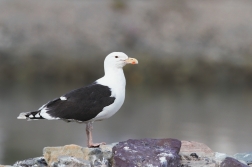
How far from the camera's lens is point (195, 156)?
24.0 ft

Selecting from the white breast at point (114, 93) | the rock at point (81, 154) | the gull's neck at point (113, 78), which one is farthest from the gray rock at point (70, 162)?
the gull's neck at point (113, 78)

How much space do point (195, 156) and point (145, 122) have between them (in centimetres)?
876

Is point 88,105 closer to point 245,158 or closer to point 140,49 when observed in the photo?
point 245,158

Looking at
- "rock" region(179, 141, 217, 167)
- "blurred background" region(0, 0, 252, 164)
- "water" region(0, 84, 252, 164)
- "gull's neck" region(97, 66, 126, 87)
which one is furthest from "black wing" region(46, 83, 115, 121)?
"blurred background" region(0, 0, 252, 164)

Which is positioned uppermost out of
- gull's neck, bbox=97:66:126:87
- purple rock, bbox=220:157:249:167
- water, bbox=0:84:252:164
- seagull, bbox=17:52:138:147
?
water, bbox=0:84:252:164

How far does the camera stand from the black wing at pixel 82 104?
7.70 m

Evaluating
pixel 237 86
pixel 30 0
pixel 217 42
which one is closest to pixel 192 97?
pixel 237 86

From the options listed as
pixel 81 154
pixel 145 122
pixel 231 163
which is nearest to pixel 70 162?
pixel 81 154

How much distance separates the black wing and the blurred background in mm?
9985

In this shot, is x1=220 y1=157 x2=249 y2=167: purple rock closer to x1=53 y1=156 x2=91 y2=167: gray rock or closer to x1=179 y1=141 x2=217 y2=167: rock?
x1=179 y1=141 x2=217 y2=167: rock

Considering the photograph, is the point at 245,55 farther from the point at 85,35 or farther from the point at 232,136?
the point at 232,136

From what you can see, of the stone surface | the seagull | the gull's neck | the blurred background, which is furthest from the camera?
the blurred background

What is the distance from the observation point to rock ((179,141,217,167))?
7129 millimetres

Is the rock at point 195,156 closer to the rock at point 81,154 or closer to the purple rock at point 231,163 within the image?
the purple rock at point 231,163
